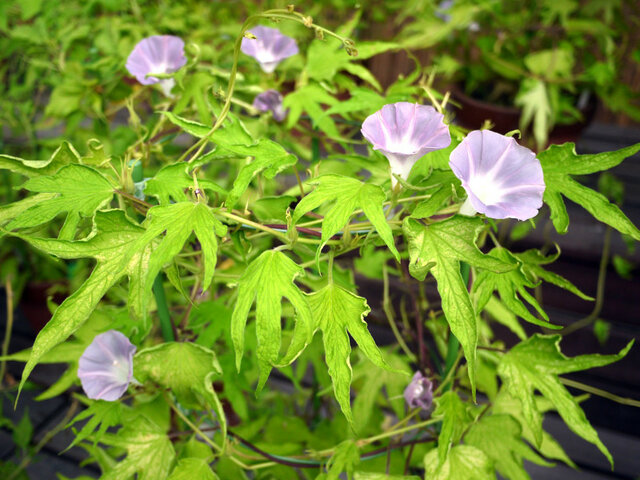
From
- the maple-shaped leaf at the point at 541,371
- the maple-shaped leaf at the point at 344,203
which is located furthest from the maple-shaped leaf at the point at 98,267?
the maple-shaped leaf at the point at 541,371

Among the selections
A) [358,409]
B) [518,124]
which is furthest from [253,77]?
[518,124]

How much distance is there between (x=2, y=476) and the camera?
105 centimetres

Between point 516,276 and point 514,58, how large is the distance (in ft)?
3.93

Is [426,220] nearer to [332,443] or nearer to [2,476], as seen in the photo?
[332,443]

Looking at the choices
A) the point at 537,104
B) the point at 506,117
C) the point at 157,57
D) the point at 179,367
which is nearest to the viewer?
the point at 179,367

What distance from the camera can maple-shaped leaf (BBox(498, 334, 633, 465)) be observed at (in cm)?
49

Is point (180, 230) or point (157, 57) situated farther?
point (157, 57)

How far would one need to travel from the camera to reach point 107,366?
547mm

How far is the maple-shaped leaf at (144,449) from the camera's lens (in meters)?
0.51

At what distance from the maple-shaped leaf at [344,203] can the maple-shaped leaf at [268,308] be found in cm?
4

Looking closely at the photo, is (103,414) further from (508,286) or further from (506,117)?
(506,117)

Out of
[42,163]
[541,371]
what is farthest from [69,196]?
[541,371]

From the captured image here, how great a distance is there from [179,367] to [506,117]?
1200mm

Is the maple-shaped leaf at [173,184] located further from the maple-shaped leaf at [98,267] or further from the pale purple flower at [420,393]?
the pale purple flower at [420,393]
